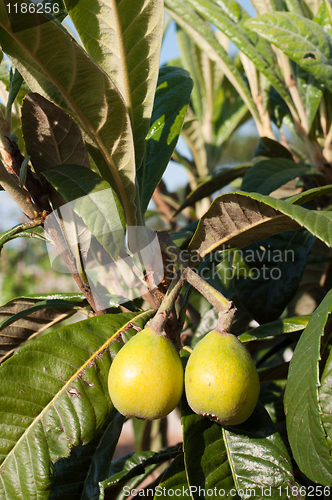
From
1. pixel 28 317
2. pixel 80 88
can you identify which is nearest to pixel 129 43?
pixel 80 88

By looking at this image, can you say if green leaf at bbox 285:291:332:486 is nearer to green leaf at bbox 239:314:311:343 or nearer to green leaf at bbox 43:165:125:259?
green leaf at bbox 239:314:311:343

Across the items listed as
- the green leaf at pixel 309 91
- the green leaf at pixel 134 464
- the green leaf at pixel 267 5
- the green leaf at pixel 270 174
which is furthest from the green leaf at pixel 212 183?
the green leaf at pixel 134 464

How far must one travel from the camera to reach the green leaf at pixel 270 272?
1097mm

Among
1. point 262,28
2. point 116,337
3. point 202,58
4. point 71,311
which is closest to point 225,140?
point 202,58

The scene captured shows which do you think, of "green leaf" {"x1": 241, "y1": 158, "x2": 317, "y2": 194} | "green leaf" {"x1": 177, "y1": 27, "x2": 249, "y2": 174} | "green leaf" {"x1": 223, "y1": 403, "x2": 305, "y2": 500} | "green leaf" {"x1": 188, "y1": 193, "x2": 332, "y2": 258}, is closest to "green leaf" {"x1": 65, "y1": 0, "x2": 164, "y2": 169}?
"green leaf" {"x1": 188, "y1": 193, "x2": 332, "y2": 258}

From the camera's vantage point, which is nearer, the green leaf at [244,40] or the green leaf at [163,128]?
the green leaf at [163,128]

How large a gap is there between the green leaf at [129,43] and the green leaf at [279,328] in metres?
0.44

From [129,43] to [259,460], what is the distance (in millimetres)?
Answer: 827

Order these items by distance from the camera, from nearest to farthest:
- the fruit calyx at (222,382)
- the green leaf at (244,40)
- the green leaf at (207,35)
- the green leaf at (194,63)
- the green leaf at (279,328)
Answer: the fruit calyx at (222,382)
the green leaf at (279,328)
the green leaf at (244,40)
the green leaf at (207,35)
the green leaf at (194,63)

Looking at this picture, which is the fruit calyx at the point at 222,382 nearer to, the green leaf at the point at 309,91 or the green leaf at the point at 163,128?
the green leaf at the point at 163,128

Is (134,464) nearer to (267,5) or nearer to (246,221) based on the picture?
(246,221)

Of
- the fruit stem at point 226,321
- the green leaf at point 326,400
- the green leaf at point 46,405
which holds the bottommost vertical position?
the green leaf at point 326,400

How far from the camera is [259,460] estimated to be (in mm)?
741

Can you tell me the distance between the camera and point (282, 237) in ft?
4.11
